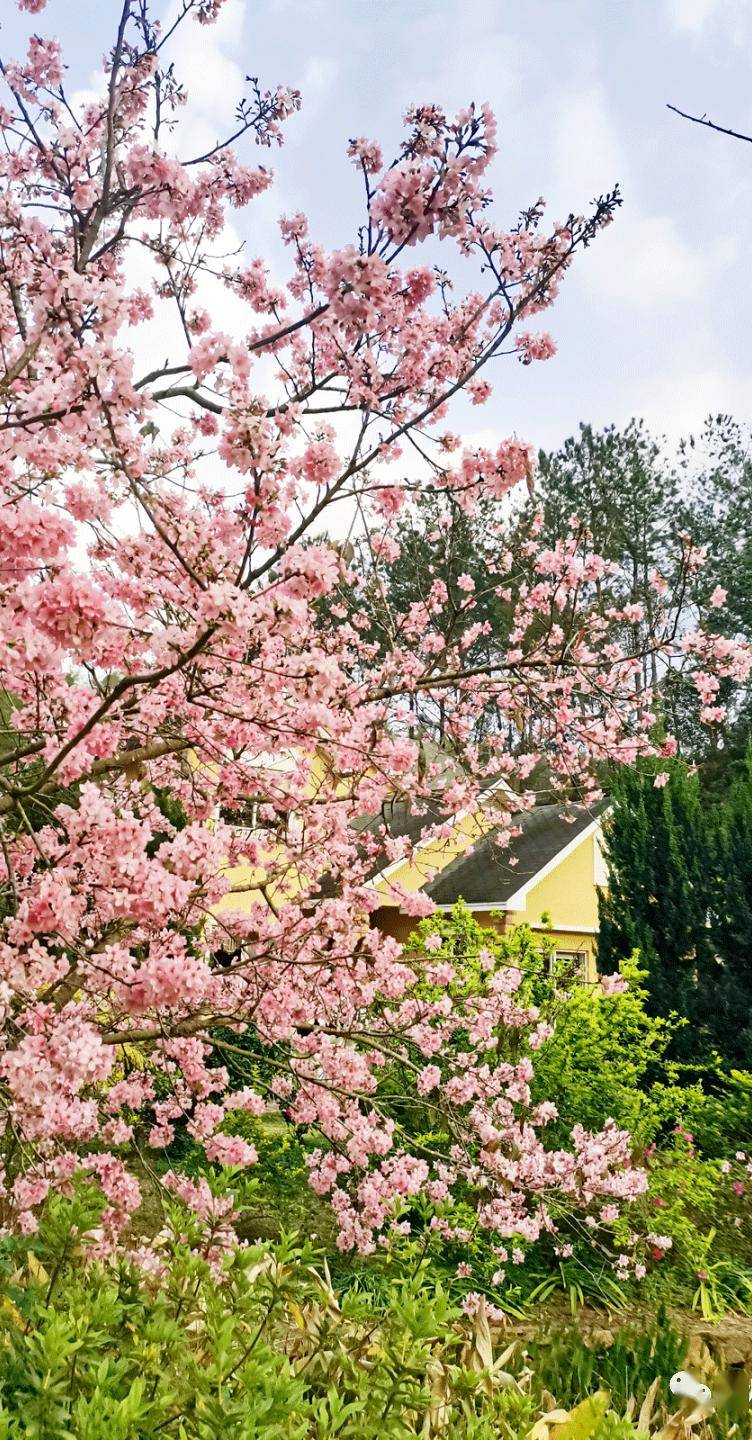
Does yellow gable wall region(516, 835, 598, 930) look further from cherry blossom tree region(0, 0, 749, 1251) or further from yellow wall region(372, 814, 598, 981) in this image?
cherry blossom tree region(0, 0, 749, 1251)

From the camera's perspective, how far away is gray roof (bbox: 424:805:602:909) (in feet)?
51.4

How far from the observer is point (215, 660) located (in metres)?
3.33

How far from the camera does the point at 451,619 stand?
20.6ft

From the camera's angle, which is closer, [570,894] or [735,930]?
[735,930]

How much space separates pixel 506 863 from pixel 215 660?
13.3m

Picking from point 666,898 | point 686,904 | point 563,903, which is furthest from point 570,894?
point 686,904

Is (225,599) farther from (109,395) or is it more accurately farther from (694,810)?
(694,810)

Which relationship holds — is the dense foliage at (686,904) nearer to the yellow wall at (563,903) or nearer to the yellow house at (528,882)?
the yellow house at (528,882)

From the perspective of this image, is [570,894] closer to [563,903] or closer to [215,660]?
[563,903]

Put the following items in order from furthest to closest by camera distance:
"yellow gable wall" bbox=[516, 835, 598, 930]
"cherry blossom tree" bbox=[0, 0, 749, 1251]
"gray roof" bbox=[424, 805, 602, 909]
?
"yellow gable wall" bbox=[516, 835, 598, 930], "gray roof" bbox=[424, 805, 602, 909], "cherry blossom tree" bbox=[0, 0, 749, 1251]

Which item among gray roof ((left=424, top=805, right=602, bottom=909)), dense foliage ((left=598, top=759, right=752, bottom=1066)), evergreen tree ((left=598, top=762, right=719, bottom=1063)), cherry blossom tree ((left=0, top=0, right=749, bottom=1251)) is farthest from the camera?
gray roof ((left=424, top=805, right=602, bottom=909))

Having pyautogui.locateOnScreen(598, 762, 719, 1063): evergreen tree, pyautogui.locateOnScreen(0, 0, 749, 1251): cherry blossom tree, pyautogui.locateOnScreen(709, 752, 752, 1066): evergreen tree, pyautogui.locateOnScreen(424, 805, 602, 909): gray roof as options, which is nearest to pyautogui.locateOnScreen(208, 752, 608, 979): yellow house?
pyautogui.locateOnScreen(424, 805, 602, 909): gray roof

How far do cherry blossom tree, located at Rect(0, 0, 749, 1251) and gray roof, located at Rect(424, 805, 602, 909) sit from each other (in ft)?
32.2

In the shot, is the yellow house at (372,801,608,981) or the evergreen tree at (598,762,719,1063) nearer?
the evergreen tree at (598,762,719,1063)
